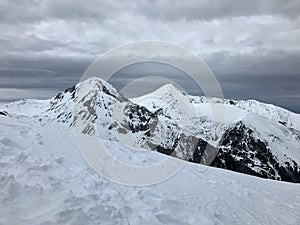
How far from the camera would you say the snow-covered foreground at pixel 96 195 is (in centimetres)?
1019

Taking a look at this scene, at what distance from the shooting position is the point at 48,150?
47.3 ft

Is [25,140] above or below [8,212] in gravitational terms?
above

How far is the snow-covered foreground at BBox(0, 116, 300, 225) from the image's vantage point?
10.2m

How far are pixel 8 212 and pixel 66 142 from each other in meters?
6.93

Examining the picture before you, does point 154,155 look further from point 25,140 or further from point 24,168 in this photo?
point 24,168

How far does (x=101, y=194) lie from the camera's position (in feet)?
38.3

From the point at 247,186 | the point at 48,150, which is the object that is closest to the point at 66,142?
the point at 48,150

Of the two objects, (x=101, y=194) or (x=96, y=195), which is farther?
(x=101, y=194)

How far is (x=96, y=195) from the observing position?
11461mm

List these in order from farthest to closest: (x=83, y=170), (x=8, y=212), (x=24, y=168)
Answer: (x=83, y=170), (x=24, y=168), (x=8, y=212)

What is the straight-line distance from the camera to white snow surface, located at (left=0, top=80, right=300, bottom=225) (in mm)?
10203

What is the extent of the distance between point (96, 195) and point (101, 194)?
0.24 meters

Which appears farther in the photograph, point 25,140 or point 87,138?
point 87,138

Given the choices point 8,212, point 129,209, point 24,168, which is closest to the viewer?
point 8,212
